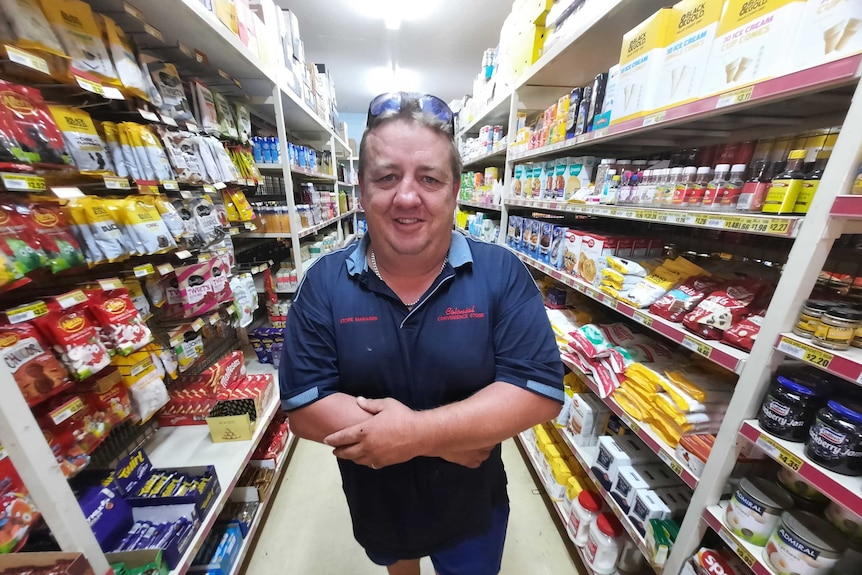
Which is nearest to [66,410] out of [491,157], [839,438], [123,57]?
[123,57]

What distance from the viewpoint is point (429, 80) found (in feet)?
19.1

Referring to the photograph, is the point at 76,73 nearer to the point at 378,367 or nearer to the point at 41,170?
the point at 41,170

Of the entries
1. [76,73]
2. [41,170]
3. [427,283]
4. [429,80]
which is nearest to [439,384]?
[427,283]

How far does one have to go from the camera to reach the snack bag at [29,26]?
0.87 metres

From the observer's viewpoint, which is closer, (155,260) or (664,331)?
(664,331)

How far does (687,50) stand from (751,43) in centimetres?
20

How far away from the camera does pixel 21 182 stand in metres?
0.86

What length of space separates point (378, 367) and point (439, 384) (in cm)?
17

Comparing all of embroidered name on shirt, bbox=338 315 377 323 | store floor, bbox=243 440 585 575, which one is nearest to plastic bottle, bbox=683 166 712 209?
embroidered name on shirt, bbox=338 315 377 323

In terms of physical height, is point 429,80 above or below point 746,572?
above

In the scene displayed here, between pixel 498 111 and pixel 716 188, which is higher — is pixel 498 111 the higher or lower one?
the higher one

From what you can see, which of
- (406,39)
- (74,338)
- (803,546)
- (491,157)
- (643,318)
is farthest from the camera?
(406,39)

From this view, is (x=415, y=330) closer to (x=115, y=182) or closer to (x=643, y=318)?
(x=643, y=318)

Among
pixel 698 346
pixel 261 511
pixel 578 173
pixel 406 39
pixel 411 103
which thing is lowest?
pixel 261 511
